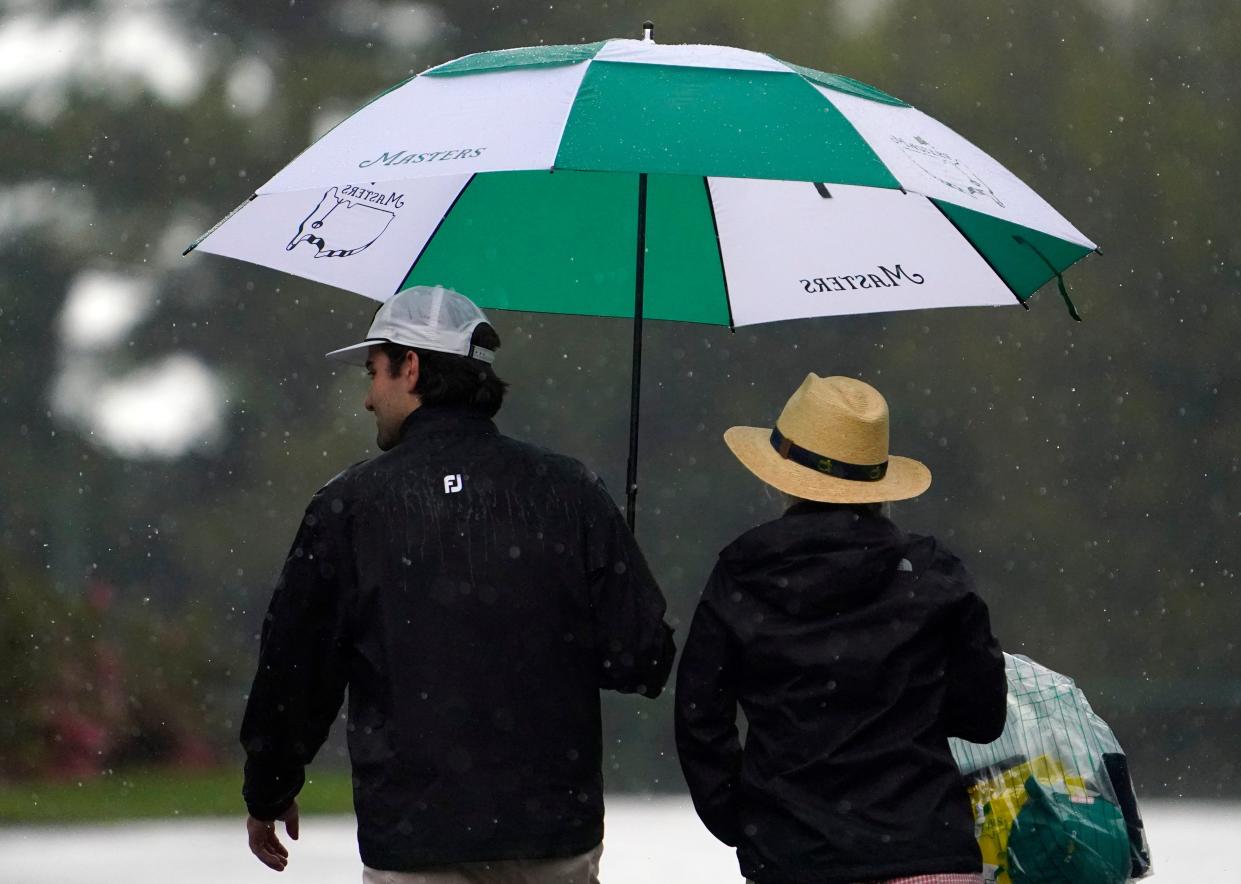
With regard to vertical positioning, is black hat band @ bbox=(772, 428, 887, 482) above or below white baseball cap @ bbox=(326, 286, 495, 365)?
below

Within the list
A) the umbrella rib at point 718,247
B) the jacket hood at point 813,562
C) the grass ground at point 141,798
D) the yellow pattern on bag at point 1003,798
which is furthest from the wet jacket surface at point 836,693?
the grass ground at point 141,798

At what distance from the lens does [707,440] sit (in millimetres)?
23047

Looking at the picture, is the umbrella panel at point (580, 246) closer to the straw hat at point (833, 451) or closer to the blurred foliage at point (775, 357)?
the straw hat at point (833, 451)

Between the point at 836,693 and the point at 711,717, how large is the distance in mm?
257

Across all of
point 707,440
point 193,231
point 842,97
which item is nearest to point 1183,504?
point 707,440

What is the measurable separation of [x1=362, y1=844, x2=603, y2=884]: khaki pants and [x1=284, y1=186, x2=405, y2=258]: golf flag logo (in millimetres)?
1584

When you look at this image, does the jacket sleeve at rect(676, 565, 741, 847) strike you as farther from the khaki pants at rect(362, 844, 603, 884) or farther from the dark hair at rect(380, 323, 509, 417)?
the dark hair at rect(380, 323, 509, 417)

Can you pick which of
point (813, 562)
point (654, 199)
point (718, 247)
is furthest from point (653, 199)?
point (813, 562)

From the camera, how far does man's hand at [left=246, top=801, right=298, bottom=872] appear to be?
3.85 metres

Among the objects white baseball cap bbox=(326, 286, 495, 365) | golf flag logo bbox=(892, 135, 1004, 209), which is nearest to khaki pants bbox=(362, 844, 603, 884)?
white baseball cap bbox=(326, 286, 495, 365)

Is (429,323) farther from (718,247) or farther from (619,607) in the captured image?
(718,247)

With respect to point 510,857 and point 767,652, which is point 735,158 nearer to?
point 767,652

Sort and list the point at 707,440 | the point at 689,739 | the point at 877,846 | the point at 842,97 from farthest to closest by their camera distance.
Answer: the point at 707,440, the point at 842,97, the point at 689,739, the point at 877,846

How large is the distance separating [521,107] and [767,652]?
1.14 meters
